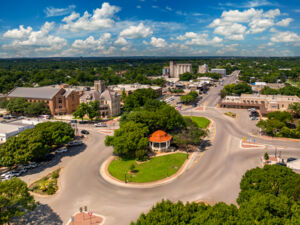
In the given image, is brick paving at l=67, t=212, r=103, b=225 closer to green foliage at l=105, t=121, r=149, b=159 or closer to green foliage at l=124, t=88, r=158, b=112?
green foliage at l=105, t=121, r=149, b=159

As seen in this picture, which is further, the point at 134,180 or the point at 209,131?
the point at 209,131

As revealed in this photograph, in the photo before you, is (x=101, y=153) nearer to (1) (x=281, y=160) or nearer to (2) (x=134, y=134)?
(2) (x=134, y=134)

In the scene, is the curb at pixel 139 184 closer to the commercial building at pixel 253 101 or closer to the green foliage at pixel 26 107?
the green foliage at pixel 26 107

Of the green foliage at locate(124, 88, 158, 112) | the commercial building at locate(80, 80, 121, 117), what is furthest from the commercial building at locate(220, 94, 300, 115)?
the commercial building at locate(80, 80, 121, 117)

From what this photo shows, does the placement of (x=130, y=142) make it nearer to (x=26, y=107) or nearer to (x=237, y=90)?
(x=26, y=107)

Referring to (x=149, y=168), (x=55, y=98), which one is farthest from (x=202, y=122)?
(x=55, y=98)

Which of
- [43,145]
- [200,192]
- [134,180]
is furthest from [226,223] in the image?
[43,145]
